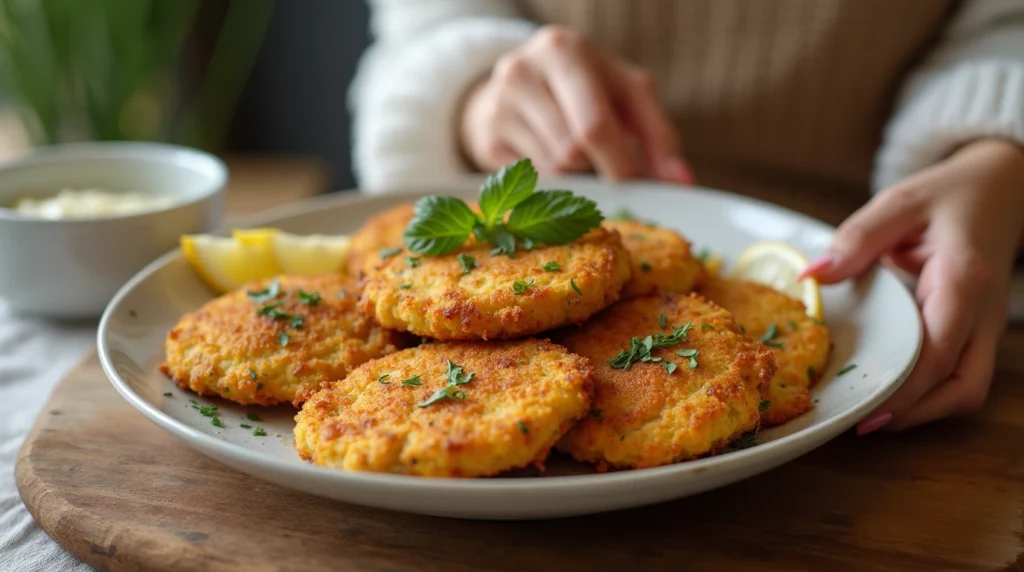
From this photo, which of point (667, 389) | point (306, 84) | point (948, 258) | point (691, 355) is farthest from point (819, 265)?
point (306, 84)

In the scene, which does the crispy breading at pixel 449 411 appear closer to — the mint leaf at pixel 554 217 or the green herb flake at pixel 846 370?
the mint leaf at pixel 554 217

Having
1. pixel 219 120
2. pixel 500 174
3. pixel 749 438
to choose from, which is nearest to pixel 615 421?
pixel 749 438

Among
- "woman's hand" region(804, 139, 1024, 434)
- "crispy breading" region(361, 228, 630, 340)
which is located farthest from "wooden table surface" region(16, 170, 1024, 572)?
"crispy breading" region(361, 228, 630, 340)

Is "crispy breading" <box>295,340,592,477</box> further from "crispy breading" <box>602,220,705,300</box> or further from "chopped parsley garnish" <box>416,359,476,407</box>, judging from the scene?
"crispy breading" <box>602,220,705,300</box>

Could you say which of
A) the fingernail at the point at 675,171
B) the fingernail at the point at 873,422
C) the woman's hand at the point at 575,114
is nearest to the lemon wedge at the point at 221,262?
the woman's hand at the point at 575,114

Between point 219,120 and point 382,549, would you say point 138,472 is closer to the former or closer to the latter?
point 382,549

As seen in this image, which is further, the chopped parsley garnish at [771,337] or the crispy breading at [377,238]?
the crispy breading at [377,238]

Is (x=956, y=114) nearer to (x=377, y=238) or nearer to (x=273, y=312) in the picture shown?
(x=377, y=238)
